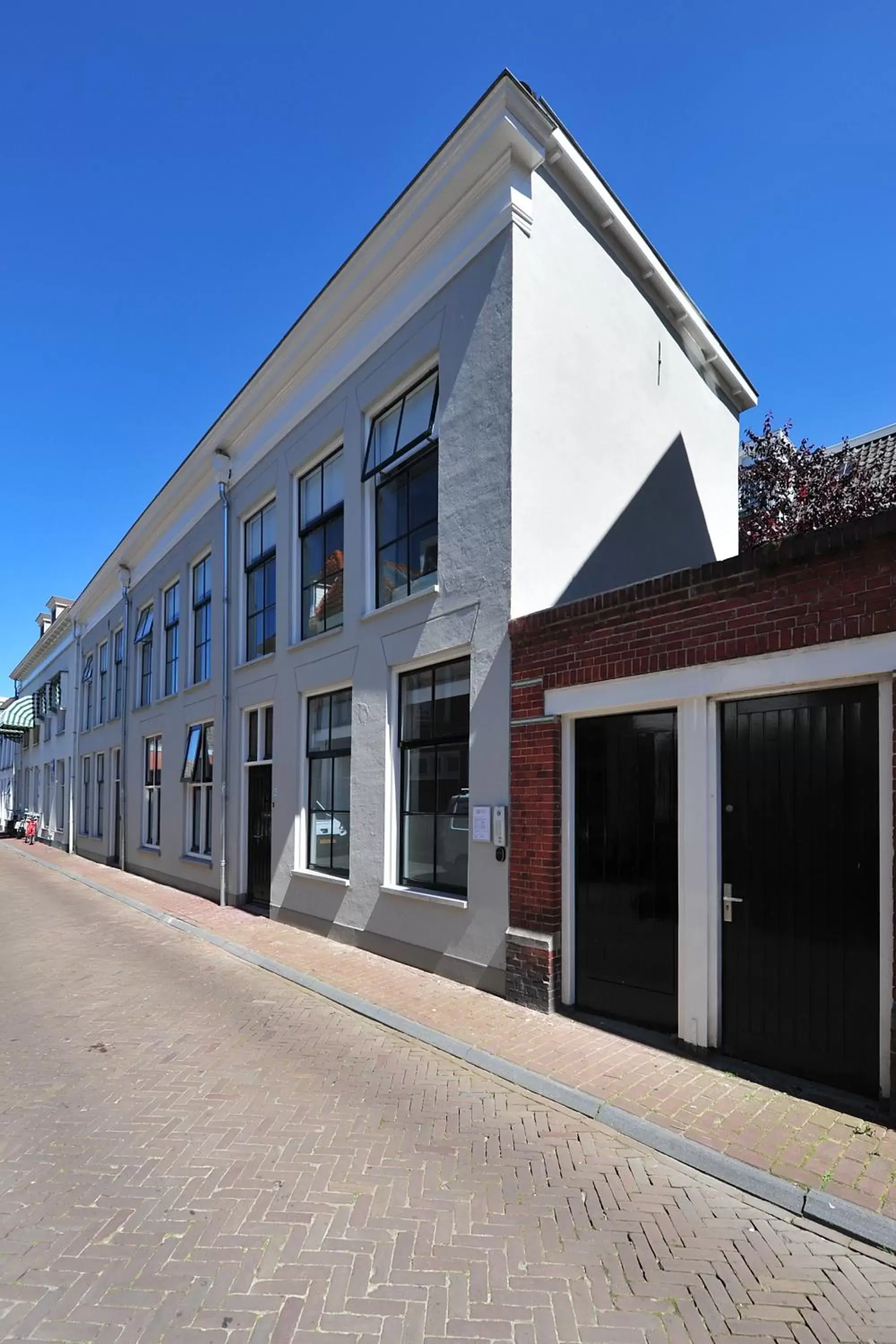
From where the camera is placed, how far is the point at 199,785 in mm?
15016

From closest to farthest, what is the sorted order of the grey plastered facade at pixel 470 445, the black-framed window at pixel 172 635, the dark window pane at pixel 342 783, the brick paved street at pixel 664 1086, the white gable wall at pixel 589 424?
the brick paved street at pixel 664 1086, the grey plastered facade at pixel 470 445, the white gable wall at pixel 589 424, the dark window pane at pixel 342 783, the black-framed window at pixel 172 635

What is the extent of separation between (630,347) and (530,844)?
6110mm

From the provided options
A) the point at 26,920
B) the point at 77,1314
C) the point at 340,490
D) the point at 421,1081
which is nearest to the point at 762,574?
the point at 421,1081

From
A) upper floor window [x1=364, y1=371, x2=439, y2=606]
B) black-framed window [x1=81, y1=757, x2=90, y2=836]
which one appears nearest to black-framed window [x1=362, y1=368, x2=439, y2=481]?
upper floor window [x1=364, y1=371, x2=439, y2=606]

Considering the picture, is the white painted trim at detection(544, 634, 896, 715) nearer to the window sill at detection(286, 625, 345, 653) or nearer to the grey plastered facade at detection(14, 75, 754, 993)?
the grey plastered facade at detection(14, 75, 754, 993)

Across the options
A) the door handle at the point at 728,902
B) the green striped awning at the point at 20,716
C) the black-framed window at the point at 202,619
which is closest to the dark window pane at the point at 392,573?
the door handle at the point at 728,902

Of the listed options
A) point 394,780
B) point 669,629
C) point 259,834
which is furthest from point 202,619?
point 669,629

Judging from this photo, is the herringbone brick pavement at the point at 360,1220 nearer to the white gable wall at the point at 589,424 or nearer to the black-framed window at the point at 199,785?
the white gable wall at the point at 589,424

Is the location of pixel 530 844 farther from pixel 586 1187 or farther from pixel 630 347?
pixel 630 347

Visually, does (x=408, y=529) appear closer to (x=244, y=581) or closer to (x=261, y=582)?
(x=261, y=582)

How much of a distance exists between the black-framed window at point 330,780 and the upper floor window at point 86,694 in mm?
15905

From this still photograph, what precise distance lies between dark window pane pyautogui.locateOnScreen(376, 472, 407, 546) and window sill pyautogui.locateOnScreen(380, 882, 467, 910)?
3.99 metres

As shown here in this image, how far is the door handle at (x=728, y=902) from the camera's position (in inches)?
203

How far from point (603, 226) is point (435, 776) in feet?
21.2
